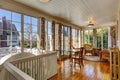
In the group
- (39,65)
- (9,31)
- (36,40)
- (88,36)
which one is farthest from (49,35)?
(88,36)

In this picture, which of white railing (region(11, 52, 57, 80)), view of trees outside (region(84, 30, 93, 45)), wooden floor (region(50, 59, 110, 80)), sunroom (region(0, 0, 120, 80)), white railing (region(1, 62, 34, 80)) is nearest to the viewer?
white railing (region(1, 62, 34, 80))

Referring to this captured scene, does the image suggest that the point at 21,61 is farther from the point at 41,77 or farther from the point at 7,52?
the point at 7,52

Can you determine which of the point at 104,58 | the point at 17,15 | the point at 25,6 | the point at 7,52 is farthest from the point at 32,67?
the point at 104,58

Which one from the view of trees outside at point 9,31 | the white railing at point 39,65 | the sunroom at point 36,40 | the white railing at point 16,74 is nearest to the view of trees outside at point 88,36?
the sunroom at point 36,40

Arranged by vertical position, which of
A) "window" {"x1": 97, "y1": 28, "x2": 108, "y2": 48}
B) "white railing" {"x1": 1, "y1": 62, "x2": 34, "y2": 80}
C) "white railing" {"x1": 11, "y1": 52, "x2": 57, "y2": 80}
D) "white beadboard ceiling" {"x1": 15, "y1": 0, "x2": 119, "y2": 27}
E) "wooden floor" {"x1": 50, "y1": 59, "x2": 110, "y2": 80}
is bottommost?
"wooden floor" {"x1": 50, "y1": 59, "x2": 110, "y2": 80}

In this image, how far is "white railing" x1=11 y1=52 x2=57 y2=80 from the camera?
2.53 meters

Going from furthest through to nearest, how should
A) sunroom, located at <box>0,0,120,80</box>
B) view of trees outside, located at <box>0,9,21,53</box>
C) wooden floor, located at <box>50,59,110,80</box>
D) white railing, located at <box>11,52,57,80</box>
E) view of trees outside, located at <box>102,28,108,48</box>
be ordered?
view of trees outside, located at <box>102,28,108,48</box>
wooden floor, located at <box>50,59,110,80</box>
view of trees outside, located at <box>0,9,21,53</box>
sunroom, located at <box>0,0,120,80</box>
white railing, located at <box>11,52,57,80</box>

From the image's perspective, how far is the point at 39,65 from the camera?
325 centimetres

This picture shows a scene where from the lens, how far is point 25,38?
467cm

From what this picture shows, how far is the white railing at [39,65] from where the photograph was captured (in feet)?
8.29

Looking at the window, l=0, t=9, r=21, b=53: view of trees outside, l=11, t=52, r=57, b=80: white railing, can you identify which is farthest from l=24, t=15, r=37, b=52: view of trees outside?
the window

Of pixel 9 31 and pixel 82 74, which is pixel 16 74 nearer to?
pixel 9 31

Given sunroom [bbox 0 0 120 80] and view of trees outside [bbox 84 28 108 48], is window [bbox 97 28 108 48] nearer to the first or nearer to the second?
view of trees outside [bbox 84 28 108 48]

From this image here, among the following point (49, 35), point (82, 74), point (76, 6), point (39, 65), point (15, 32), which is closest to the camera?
point (39, 65)
